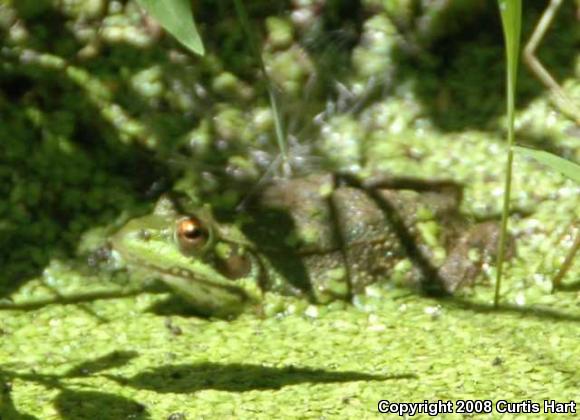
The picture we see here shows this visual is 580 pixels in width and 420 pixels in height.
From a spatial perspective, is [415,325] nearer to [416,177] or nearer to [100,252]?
[416,177]

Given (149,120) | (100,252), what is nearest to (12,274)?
(100,252)

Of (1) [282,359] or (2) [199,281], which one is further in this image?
(2) [199,281]

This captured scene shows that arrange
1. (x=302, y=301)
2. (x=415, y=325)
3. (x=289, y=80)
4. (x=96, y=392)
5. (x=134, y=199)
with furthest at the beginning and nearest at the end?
(x=289, y=80) < (x=134, y=199) < (x=302, y=301) < (x=415, y=325) < (x=96, y=392)

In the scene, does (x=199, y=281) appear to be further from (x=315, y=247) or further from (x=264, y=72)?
(x=264, y=72)

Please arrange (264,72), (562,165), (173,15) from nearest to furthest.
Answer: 1. (173,15)
2. (562,165)
3. (264,72)

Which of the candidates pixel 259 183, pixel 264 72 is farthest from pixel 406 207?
pixel 264 72

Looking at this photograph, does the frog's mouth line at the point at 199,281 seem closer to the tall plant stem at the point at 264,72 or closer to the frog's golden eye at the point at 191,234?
the frog's golden eye at the point at 191,234

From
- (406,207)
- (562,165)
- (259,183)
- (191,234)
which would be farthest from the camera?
(259,183)
